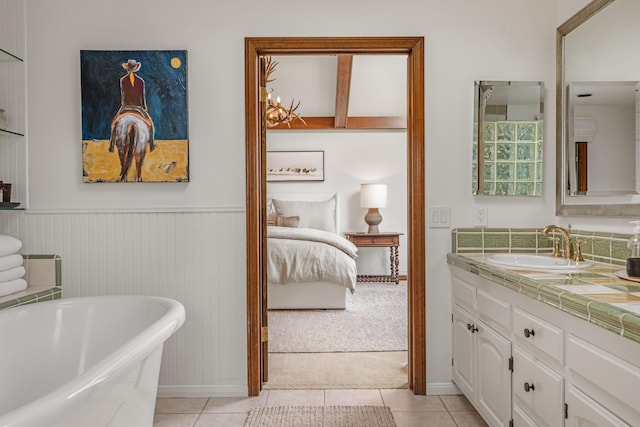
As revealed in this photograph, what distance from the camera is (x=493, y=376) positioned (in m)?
1.96

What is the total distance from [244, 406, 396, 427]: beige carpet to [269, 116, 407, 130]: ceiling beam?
14.7 ft

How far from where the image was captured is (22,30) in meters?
2.50

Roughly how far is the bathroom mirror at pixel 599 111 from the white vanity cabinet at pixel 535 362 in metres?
0.74

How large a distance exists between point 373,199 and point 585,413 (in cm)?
475

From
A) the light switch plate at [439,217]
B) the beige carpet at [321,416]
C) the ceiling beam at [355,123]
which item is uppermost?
the ceiling beam at [355,123]

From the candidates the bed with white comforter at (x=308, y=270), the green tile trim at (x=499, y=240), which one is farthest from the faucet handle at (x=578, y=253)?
the bed with white comforter at (x=308, y=270)

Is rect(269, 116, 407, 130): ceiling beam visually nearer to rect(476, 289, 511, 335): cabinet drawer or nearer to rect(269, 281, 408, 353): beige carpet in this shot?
rect(269, 281, 408, 353): beige carpet

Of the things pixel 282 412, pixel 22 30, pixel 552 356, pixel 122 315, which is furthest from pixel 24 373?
pixel 552 356

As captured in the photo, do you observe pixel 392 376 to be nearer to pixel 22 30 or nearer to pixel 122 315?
pixel 122 315

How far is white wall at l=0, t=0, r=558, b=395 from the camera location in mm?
2516

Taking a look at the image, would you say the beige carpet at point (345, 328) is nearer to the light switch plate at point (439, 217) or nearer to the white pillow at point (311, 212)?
the light switch plate at point (439, 217)

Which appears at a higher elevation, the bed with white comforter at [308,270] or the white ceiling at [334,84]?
the white ceiling at [334,84]

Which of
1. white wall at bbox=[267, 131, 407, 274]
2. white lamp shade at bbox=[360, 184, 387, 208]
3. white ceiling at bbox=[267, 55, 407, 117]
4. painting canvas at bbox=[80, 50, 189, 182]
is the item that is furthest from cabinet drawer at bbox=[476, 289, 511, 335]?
white wall at bbox=[267, 131, 407, 274]

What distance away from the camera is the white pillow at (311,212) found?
20.0 ft
